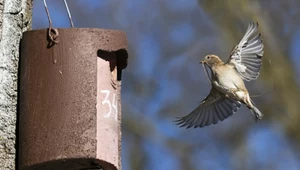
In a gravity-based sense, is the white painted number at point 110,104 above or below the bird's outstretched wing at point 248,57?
below

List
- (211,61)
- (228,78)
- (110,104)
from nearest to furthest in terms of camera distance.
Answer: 1. (110,104)
2. (228,78)
3. (211,61)

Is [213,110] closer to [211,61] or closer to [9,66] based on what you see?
[211,61]

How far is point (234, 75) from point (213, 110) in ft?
1.17

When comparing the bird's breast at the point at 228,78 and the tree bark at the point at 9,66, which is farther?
the bird's breast at the point at 228,78

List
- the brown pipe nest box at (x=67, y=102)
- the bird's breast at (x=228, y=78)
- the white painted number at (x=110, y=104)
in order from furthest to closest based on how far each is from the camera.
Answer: the bird's breast at (x=228, y=78)
the white painted number at (x=110, y=104)
the brown pipe nest box at (x=67, y=102)

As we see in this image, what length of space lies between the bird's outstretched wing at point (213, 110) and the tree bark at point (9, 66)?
6.81 feet

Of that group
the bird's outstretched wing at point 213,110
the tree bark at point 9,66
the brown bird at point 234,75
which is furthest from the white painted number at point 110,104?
the bird's outstretched wing at point 213,110

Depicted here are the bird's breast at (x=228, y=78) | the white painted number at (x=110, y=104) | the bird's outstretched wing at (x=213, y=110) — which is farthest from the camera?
the bird's outstretched wing at (x=213, y=110)

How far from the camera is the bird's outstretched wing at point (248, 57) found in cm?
468

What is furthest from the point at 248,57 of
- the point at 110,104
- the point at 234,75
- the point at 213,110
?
the point at 110,104

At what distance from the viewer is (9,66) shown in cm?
284

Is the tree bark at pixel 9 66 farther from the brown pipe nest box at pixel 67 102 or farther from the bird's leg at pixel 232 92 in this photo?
the bird's leg at pixel 232 92

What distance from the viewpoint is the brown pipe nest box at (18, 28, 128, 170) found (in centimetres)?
275

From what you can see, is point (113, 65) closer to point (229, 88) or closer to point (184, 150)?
point (229, 88)
